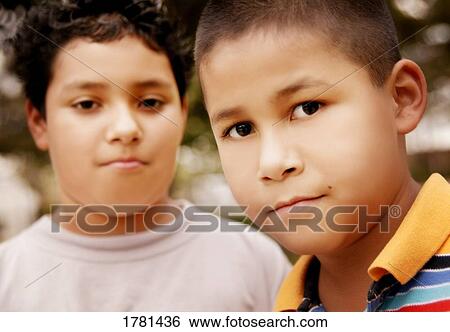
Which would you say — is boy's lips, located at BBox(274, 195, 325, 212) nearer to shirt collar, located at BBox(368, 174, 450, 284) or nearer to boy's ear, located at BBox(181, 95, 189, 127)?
shirt collar, located at BBox(368, 174, 450, 284)

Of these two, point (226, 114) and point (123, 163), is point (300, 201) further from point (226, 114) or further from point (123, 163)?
point (123, 163)

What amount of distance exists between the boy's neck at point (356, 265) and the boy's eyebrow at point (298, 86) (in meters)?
0.16

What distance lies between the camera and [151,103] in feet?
2.94

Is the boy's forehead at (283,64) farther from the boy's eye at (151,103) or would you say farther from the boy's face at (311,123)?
the boy's eye at (151,103)

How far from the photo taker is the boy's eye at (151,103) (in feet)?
2.92

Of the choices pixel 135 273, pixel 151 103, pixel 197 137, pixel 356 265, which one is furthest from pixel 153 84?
pixel 356 265

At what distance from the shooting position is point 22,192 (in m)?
1.04

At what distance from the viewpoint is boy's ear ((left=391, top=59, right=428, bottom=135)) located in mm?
703

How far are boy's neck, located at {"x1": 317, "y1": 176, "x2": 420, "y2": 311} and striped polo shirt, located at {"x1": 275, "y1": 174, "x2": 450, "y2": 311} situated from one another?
1.1 inches

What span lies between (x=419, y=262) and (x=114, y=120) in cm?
44

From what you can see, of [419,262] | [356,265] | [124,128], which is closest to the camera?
[419,262]

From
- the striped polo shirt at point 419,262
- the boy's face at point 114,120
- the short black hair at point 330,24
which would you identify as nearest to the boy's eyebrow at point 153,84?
the boy's face at point 114,120
